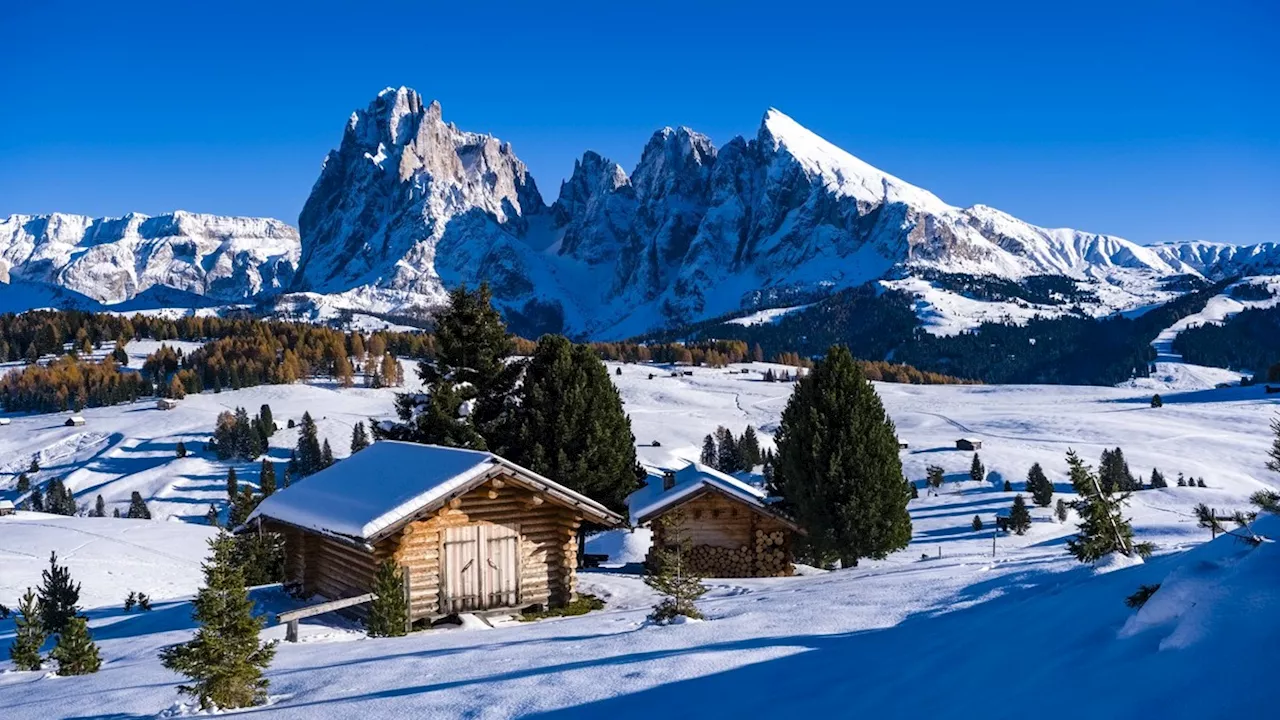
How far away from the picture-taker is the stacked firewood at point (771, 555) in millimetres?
29531

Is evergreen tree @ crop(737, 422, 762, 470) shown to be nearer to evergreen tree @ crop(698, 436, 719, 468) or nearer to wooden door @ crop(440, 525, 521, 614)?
evergreen tree @ crop(698, 436, 719, 468)

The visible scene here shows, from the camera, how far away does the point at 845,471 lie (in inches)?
1189

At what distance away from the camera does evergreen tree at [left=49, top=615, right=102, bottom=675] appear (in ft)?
52.3

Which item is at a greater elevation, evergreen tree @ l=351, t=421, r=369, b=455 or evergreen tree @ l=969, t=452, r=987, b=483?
evergreen tree @ l=351, t=421, r=369, b=455

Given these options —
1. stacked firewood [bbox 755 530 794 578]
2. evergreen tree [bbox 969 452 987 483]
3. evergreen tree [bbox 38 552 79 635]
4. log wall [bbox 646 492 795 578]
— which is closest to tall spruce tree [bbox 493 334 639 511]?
log wall [bbox 646 492 795 578]

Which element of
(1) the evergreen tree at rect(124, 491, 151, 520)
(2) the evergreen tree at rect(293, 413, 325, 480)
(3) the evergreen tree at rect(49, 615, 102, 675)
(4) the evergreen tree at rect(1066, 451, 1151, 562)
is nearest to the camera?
(4) the evergreen tree at rect(1066, 451, 1151, 562)

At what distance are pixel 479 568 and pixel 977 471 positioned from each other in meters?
72.5

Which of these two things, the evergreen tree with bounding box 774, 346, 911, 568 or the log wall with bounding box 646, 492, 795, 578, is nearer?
the log wall with bounding box 646, 492, 795, 578

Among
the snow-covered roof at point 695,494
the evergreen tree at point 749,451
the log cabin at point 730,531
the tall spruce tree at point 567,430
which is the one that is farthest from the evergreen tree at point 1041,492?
the snow-covered roof at point 695,494

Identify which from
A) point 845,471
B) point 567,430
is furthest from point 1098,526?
point 567,430

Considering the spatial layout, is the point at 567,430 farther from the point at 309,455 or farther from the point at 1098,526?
the point at 309,455

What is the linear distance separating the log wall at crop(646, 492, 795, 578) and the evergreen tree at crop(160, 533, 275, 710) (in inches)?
754

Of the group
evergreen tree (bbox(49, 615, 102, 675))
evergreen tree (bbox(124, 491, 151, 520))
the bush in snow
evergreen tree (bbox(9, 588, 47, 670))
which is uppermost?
the bush in snow

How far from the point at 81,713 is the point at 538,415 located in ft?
80.1
